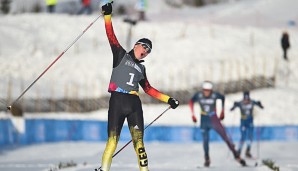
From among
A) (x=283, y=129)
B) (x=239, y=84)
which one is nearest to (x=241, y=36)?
(x=239, y=84)

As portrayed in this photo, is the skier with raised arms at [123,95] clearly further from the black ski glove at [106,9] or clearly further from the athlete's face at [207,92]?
the athlete's face at [207,92]

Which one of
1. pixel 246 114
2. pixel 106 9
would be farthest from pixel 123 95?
pixel 246 114

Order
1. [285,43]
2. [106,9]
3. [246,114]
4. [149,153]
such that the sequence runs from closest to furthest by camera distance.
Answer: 1. [106,9]
2. [246,114]
3. [149,153]
4. [285,43]

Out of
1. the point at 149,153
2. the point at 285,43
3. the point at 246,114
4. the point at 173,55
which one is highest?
the point at 285,43

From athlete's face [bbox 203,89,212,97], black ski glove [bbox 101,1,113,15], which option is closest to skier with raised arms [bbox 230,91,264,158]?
athlete's face [bbox 203,89,212,97]

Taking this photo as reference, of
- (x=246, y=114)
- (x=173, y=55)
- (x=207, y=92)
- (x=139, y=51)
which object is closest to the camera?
(x=139, y=51)

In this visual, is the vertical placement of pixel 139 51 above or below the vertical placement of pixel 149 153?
above

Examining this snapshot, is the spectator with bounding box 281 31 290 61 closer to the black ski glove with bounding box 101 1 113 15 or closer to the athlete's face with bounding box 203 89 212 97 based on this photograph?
the athlete's face with bounding box 203 89 212 97

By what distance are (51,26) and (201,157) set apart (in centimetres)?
3050

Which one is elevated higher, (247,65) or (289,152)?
(247,65)

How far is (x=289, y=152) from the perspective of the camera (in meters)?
24.5

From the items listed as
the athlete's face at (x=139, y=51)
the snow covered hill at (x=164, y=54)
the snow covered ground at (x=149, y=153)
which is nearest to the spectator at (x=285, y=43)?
the snow covered hill at (x=164, y=54)

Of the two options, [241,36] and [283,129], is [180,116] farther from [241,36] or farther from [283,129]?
[241,36]

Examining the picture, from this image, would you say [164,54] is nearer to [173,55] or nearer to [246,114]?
[173,55]
